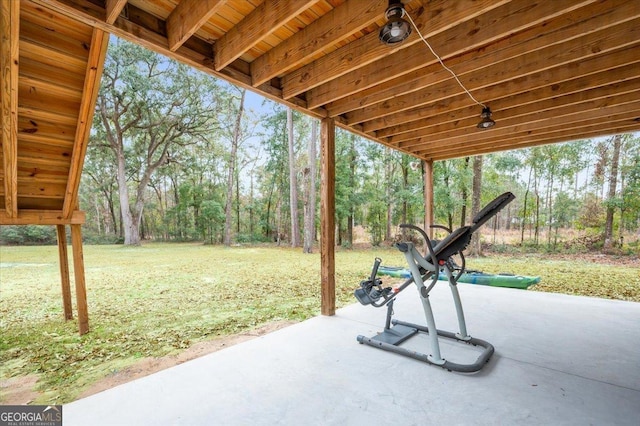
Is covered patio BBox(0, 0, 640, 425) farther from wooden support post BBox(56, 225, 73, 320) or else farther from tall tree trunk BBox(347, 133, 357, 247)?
tall tree trunk BBox(347, 133, 357, 247)

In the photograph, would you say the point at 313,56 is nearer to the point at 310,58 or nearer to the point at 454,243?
the point at 310,58

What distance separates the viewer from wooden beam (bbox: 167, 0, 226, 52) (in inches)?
66.0

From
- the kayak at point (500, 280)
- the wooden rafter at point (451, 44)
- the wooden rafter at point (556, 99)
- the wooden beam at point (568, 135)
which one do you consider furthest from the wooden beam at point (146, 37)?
the wooden beam at point (568, 135)

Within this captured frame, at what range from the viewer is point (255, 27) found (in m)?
1.96

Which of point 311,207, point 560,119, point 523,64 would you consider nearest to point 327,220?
point 523,64

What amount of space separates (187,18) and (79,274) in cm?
299

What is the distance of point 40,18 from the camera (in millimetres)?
1804

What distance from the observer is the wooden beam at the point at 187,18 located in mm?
1677

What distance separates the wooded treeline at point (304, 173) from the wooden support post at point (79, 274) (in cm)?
923

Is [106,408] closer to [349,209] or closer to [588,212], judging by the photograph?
[349,209]

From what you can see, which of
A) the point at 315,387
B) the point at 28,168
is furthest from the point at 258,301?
the point at 28,168

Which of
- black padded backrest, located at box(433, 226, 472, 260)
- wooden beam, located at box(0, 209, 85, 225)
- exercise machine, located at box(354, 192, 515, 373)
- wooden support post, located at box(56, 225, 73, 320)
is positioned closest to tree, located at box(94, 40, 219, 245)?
wooden support post, located at box(56, 225, 73, 320)

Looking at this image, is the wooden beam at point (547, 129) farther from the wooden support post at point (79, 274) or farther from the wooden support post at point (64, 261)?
the wooden support post at point (64, 261)

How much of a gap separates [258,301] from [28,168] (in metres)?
3.35
